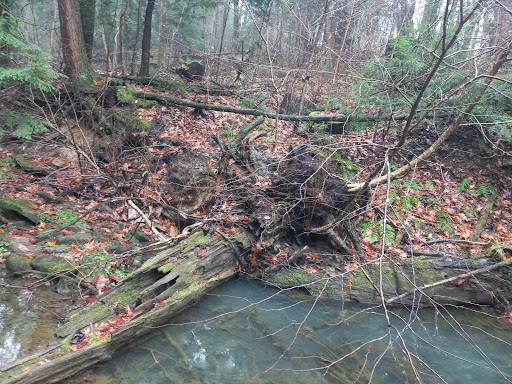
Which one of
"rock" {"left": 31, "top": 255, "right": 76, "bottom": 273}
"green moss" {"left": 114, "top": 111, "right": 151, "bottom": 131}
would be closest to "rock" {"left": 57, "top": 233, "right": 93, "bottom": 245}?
"rock" {"left": 31, "top": 255, "right": 76, "bottom": 273}

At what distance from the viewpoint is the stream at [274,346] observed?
3.75m

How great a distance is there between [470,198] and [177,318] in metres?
7.17

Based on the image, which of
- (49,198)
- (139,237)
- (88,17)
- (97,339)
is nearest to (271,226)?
(139,237)

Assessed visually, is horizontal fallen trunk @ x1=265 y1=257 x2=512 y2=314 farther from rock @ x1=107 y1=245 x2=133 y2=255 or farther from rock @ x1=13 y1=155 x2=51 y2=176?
rock @ x1=13 y1=155 x2=51 y2=176

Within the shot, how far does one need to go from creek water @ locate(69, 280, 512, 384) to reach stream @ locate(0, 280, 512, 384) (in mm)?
12

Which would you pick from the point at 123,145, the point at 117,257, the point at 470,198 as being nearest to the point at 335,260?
→ the point at 117,257

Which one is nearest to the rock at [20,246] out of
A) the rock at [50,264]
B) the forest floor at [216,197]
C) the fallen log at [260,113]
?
the forest floor at [216,197]

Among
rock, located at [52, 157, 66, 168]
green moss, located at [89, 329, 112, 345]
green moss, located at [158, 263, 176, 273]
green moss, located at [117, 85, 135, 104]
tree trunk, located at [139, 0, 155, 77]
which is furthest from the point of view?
tree trunk, located at [139, 0, 155, 77]

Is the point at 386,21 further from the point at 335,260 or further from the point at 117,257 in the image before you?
the point at 117,257

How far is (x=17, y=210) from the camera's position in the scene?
577 centimetres

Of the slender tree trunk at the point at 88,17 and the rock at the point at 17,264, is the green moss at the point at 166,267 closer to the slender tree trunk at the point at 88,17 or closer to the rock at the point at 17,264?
the rock at the point at 17,264

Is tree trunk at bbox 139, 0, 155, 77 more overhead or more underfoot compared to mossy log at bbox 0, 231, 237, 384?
more overhead

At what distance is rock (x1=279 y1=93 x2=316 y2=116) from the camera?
10828 millimetres

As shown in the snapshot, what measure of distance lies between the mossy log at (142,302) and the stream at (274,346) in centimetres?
20
